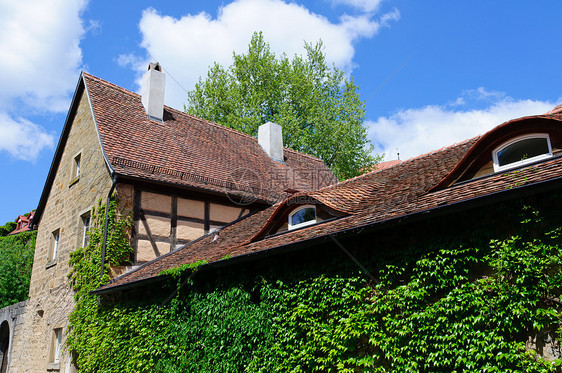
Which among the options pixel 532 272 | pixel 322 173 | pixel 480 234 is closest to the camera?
pixel 532 272

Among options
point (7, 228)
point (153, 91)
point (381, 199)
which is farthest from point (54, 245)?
point (7, 228)

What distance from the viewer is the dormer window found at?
21.3 ft

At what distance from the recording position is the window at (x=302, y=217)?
29.3ft

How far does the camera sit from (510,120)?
655 centimetres

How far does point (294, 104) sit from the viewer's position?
2502 cm

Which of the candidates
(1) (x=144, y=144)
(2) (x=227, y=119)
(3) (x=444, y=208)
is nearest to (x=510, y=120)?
(3) (x=444, y=208)

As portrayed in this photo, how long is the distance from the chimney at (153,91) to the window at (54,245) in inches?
182

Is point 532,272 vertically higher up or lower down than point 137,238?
lower down

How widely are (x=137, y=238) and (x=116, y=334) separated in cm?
240

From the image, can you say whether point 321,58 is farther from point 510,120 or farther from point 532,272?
point 532,272

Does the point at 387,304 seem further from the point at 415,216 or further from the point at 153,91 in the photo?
the point at 153,91

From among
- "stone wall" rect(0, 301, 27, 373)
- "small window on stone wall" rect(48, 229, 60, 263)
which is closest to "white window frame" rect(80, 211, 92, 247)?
"small window on stone wall" rect(48, 229, 60, 263)

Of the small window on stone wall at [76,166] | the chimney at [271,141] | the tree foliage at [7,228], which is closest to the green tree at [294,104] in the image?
the chimney at [271,141]

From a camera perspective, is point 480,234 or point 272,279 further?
point 272,279
